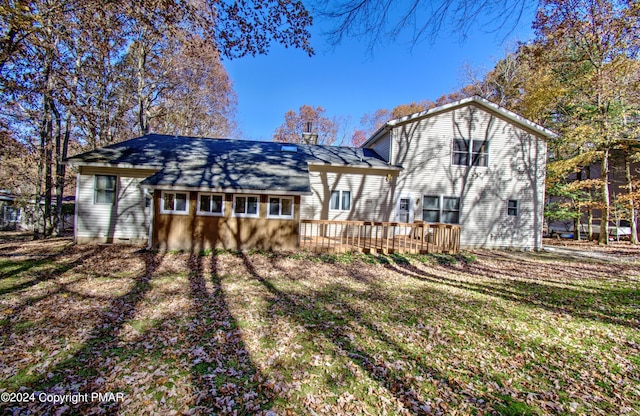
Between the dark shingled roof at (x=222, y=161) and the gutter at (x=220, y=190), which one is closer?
the gutter at (x=220, y=190)

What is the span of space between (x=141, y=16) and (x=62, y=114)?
1176 cm

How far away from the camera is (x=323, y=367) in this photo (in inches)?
142

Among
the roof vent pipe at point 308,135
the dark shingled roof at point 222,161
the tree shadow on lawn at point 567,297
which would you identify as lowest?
the tree shadow on lawn at point 567,297

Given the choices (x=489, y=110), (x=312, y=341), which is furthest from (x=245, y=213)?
(x=489, y=110)

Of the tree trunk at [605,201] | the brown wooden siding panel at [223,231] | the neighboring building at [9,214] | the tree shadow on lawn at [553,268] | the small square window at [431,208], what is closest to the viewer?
the tree shadow on lawn at [553,268]

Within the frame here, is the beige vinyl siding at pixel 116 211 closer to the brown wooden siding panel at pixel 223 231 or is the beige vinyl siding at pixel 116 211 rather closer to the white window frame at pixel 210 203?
the brown wooden siding panel at pixel 223 231

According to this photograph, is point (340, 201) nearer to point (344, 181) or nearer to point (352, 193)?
point (352, 193)

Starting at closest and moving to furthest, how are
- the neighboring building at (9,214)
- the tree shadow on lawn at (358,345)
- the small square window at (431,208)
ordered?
the tree shadow on lawn at (358,345) → the small square window at (431,208) → the neighboring building at (9,214)

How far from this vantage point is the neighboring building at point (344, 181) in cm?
1080

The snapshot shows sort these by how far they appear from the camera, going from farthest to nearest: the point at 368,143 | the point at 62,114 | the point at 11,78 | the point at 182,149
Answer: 1. the point at 368,143
2. the point at 62,114
3. the point at 182,149
4. the point at 11,78

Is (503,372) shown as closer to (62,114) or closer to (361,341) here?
(361,341)

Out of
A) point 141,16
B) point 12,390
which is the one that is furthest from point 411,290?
point 141,16

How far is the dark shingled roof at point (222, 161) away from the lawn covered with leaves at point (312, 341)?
11.6 feet

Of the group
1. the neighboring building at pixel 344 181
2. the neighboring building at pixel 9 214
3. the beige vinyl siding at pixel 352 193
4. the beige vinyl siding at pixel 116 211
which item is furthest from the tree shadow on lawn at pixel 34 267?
the neighboring building at pixel 9 214
